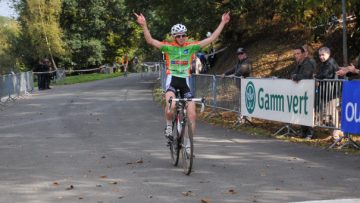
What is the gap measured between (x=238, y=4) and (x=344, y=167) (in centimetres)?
1503

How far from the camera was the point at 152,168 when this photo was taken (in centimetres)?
901

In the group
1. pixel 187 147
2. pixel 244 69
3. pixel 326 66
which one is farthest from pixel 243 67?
pixel 187 147

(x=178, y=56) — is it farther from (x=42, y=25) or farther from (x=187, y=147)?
(x=42, y=25)

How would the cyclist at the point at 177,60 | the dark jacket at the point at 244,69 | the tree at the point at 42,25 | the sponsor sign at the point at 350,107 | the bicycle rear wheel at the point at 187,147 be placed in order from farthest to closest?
the tree at the point at 42,25 → the dark jacket at the point at 244,69 → the sponsor sign at the point at 350,107 → the cyclist at the point at 177,60 → the bicycle rear wheel at the point at 187,147

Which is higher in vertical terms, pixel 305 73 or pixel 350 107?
pixel 305 73

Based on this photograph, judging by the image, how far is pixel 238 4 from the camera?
75.4 ft

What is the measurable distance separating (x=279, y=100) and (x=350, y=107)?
2430mm

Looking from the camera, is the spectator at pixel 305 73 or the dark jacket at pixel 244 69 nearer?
the spectator at pixel 305 73

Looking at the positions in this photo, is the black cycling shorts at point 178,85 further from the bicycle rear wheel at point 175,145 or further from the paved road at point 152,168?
the paved road at point 152,168

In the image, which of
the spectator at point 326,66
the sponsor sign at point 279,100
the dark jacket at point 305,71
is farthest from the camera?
the dark jacket at point 305,71

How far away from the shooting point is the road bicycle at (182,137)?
8344 mm

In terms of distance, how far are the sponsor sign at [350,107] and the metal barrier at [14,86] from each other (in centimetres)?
1562

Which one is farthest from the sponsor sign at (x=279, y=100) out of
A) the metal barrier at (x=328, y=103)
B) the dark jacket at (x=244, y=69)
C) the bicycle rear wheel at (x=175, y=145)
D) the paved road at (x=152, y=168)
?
the bicycle rear wheel at (x=175, y=145)

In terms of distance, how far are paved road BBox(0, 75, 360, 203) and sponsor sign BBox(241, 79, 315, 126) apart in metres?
0.81
